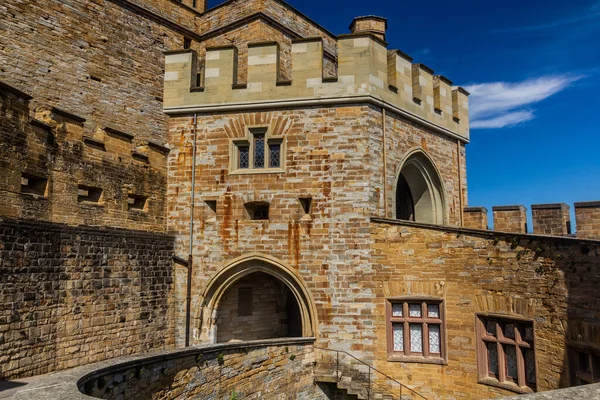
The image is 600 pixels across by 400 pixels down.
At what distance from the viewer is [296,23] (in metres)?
14.9

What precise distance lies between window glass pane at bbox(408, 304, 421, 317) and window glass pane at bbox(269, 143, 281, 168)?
420 centimetres

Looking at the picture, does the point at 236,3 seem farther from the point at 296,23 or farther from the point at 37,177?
the point at 37,177

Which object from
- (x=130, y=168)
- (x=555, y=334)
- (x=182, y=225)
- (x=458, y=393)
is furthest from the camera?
(x=182, y=225)

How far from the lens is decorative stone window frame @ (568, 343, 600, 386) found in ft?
23.6

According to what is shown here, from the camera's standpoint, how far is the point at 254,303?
12898 mm

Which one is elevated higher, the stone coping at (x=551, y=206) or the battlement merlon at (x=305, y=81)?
the battlement merlon at (x=305, y=81)

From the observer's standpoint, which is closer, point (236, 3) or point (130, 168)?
point (130, 168)

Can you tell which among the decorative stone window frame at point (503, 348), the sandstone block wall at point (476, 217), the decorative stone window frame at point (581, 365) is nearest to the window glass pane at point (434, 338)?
the decorative stone window frame at point (503, 348)

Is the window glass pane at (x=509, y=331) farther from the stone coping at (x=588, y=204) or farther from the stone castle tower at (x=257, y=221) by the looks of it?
the stone coping at (x=588, y=204)

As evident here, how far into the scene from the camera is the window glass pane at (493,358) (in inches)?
361

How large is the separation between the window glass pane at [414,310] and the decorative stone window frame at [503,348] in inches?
46.7

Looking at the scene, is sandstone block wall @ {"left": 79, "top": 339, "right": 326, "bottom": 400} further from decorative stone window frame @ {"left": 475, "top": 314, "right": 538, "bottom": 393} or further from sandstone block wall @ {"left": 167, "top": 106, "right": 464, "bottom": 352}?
decorative stone window frame @ {"left": 475, "top": 314, "right": 538, "bottom": 393}

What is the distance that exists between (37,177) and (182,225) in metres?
3.56

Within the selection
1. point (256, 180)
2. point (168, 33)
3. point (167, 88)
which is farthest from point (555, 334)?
point (168, 33)
